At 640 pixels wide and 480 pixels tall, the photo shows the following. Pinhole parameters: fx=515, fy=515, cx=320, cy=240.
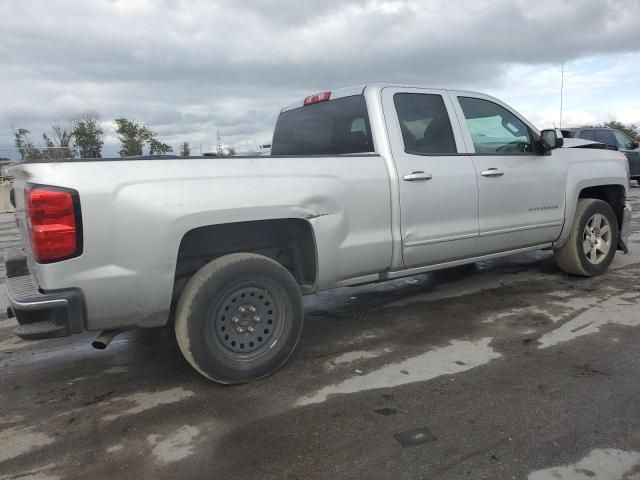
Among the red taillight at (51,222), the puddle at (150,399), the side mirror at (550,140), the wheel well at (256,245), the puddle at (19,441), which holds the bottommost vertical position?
the puddle at (19,441)

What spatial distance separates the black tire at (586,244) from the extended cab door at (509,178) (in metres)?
0.34

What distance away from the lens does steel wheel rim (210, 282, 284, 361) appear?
3.28 m

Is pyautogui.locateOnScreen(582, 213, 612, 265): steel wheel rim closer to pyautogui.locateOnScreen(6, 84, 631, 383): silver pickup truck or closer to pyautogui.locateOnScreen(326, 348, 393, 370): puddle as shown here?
pyautogui.locateOnScreen(6, 84, 631, 383): silver pickup truck

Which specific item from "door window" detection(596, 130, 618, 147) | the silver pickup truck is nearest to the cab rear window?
the silver pickup truck

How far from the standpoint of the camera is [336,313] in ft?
16.3

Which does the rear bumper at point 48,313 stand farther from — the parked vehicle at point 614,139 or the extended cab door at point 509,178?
the parked vehicle at point 614,139

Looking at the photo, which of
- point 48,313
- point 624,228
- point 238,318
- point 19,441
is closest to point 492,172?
point 624,228

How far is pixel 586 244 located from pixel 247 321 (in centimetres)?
408

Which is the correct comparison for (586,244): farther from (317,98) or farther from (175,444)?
(175,444)

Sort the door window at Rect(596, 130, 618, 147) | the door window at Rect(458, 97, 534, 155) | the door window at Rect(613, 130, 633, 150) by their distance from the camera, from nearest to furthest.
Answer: the door window at Rect(458, 97, 534, 155)
the door window at Rect(596, 130, 618, 147)
the door window at Rect(613, 130, 633, 150)

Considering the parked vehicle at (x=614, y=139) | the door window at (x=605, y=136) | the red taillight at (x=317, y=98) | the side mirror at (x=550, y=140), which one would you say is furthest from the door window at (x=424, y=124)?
the door window at (x=605, y=136)

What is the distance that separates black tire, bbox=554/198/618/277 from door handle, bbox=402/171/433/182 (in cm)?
229

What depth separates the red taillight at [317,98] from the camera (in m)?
4.62

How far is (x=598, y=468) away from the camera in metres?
2.41
